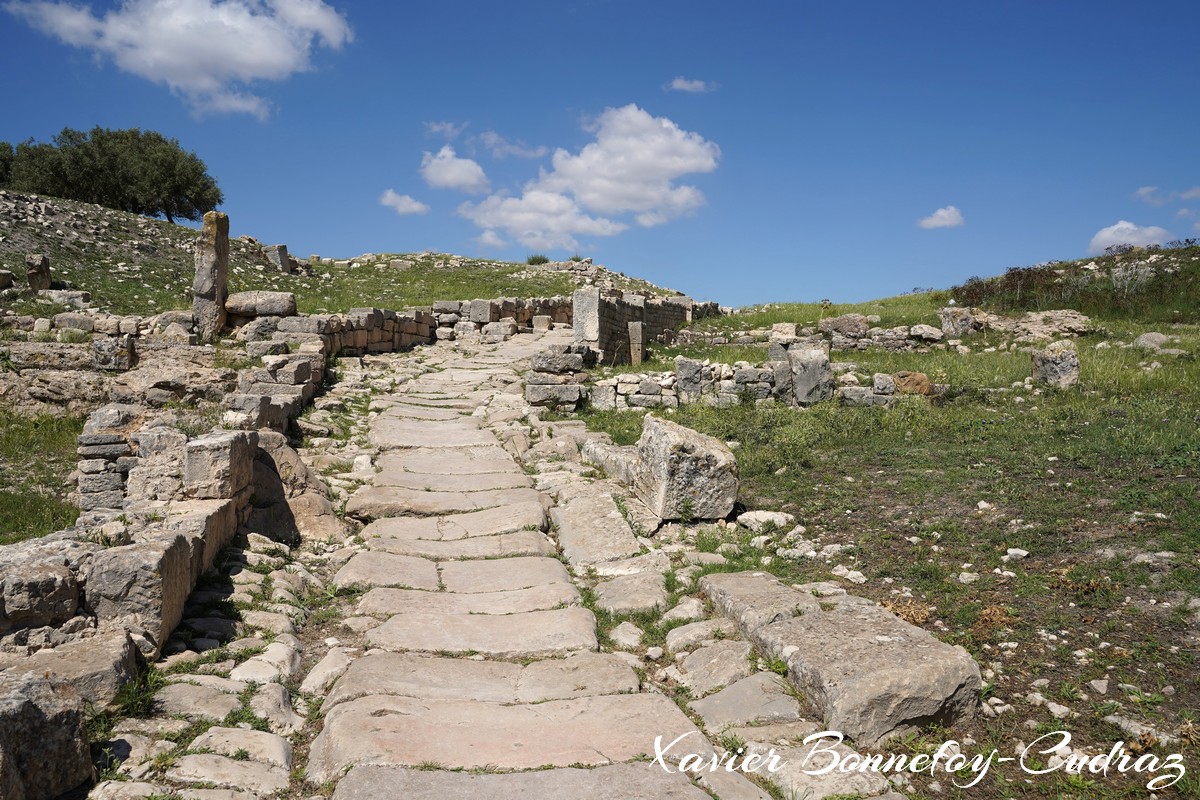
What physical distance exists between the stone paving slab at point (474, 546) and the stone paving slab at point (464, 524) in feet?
0.38

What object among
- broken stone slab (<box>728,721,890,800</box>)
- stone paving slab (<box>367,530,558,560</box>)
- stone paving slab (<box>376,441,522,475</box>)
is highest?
stone paving slab (<box>376,441,522,475</box>)

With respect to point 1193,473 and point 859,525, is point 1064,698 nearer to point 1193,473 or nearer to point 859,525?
point 859,525

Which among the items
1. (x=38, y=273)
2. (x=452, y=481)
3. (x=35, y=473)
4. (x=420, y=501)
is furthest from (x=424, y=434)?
(x=38, y=273)

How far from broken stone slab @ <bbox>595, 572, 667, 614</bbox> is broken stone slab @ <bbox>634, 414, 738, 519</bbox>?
1244 mm

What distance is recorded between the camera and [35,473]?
10.7 metres

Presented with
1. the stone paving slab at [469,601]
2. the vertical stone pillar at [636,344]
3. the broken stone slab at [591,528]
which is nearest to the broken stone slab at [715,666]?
the stone paving slab at [469,601]

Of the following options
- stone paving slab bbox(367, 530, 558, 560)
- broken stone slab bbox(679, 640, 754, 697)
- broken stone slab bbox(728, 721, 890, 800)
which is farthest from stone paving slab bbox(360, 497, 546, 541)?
broken stone slab bbox(728, 721, 890, 800)

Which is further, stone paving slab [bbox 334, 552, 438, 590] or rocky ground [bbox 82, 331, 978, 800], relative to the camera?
stone paving slab [bbox 334, 552, 438, 590]

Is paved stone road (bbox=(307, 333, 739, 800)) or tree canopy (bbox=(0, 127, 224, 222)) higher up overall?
tree canopy (bbox=(0, 127, 224, 222))

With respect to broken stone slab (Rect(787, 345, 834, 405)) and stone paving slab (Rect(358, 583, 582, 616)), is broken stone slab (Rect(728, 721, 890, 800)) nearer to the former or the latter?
stone paving slab (Rect(358, 583, 582, 616))

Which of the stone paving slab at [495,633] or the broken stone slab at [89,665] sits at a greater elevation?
the broken stone slab at [89,665]

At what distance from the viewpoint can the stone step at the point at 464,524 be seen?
827 centimetres

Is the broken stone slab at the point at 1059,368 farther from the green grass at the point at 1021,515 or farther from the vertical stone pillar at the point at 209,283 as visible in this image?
the vertical stone pillar at the point at 209,283

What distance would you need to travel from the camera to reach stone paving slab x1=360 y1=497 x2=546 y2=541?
27.1 feet
